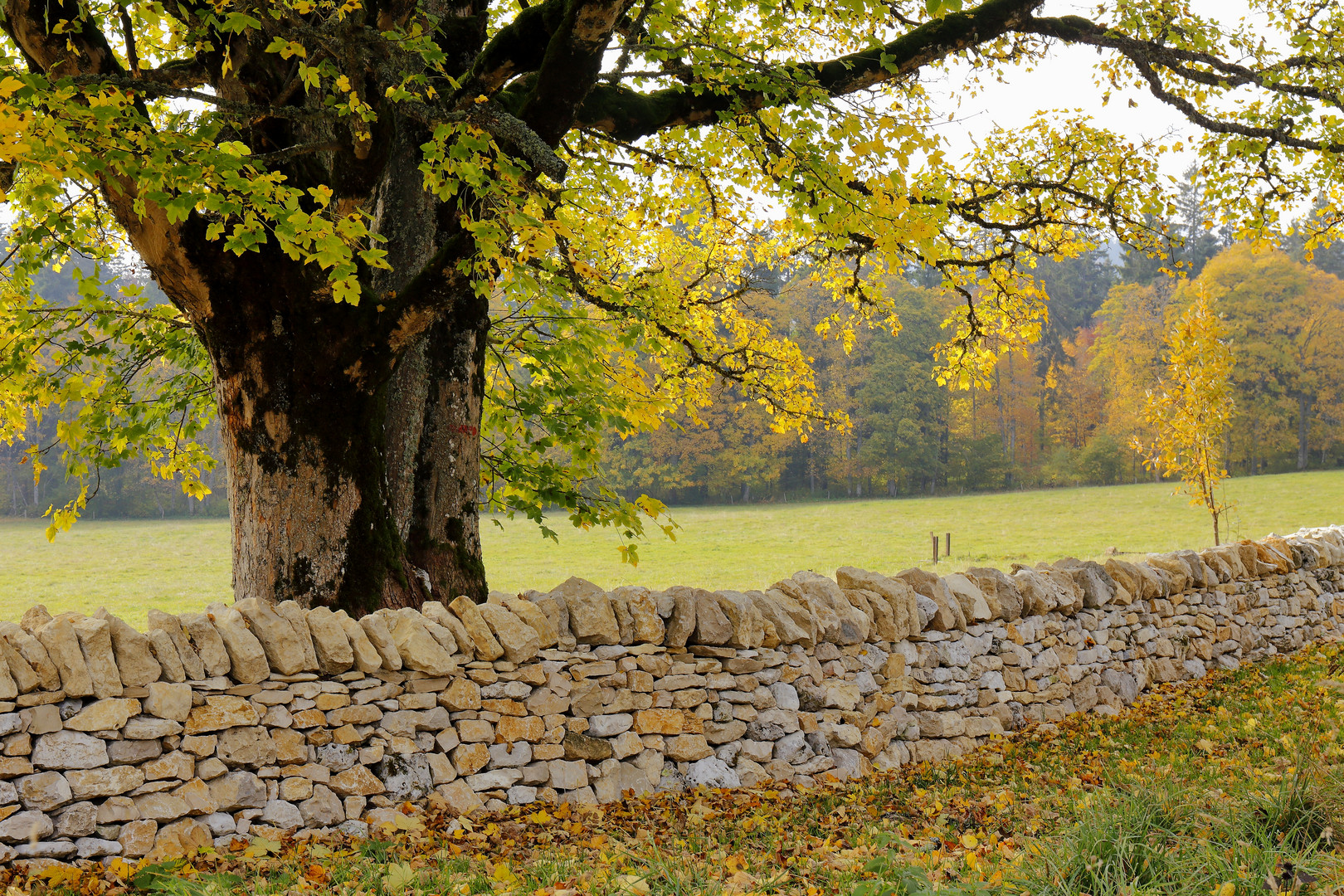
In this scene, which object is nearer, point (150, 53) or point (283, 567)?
point (283, 567)

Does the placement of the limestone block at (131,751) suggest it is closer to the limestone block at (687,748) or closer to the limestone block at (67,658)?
the limestone block at (67,658)

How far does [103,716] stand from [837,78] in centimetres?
602

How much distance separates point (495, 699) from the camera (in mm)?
4508

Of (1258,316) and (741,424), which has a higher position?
(1258,316)

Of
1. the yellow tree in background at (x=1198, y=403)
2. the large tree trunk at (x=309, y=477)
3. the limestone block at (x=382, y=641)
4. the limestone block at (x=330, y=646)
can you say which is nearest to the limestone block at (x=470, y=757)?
the limestone block at (x=382, y=641)

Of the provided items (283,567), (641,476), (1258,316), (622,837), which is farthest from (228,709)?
(1258,316)

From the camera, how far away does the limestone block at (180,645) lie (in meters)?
3.86

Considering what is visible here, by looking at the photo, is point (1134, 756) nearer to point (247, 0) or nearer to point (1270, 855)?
point (1270, 855)

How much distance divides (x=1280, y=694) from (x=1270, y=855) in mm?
4993

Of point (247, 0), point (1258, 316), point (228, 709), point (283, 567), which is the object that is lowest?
point (228, 709)

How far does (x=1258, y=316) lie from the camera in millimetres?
39969

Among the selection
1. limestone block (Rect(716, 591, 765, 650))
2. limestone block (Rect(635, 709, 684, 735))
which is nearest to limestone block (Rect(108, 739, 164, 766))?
limestone block (Rect(635, 709, 684, 735))

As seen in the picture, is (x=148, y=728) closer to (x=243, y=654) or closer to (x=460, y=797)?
(x=243, y=654)

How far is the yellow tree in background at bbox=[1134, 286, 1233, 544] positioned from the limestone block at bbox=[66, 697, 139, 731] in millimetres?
16145
